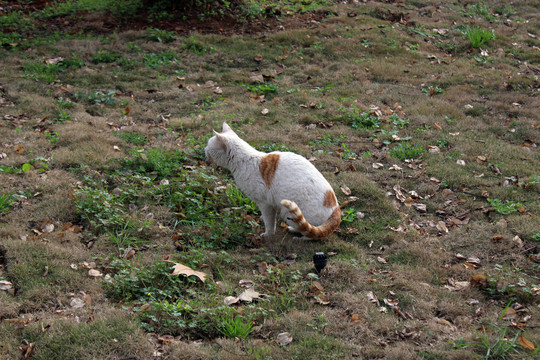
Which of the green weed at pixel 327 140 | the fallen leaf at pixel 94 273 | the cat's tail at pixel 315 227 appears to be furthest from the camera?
the green weed at pixel 327 140

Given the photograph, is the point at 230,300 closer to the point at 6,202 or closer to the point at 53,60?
the point at 6,202

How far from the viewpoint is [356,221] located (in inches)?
197

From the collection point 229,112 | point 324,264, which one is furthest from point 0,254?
point 229,112

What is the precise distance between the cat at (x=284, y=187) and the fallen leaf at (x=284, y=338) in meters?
1.12

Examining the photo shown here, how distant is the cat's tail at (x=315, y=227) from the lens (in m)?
4.17

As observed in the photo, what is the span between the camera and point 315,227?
445 cm

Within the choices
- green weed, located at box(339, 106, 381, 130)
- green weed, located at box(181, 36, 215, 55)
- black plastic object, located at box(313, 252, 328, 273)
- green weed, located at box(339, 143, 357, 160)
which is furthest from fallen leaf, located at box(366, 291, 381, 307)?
green weed, located at box(181, 36, 215, 55)

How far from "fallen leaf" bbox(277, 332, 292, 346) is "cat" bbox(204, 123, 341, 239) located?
1.12m

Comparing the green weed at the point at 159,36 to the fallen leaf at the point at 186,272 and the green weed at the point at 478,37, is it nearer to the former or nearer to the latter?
the green weed at the point at 478,37

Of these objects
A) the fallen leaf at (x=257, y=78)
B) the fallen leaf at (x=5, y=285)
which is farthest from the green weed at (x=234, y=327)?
the fallen leaf at (x=257, y=78)

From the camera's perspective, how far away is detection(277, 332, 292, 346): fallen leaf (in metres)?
3.34

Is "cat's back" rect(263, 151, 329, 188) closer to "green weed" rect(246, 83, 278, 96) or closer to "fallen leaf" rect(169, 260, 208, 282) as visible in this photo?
"fallen leaf" rect(169, 260, 208, 282)

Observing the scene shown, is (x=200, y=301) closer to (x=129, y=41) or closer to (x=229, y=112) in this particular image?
(x=229, y=112)

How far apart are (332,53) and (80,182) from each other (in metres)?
5.91
